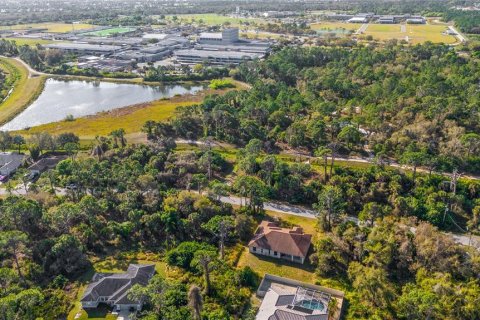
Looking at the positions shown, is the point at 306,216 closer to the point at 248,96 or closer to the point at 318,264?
the point at 318,264

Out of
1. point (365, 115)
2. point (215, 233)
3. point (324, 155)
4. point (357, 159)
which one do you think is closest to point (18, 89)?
point (324, 155)

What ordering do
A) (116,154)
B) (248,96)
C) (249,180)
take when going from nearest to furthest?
(249,180), (116,154), (248,96)

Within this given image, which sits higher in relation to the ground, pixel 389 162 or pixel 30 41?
pixel 30 41

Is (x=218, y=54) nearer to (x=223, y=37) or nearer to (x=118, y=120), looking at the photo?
(x=223, y=37)

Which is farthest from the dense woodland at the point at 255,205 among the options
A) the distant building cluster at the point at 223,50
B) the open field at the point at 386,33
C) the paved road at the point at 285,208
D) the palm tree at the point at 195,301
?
the open field at the point at 386,33

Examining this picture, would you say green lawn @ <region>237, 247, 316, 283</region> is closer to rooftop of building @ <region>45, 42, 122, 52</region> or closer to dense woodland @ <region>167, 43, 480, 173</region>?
dense woodland @ <region>167, 43, 480, 173</region>

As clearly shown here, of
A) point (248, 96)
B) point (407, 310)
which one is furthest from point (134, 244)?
point (248, 96)
